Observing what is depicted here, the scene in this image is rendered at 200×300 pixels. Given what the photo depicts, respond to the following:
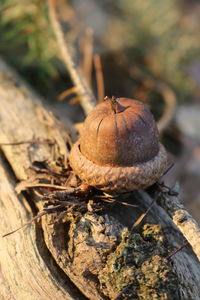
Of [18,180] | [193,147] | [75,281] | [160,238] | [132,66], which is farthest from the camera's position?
[132,66]

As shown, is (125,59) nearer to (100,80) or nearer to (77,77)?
(100,80)

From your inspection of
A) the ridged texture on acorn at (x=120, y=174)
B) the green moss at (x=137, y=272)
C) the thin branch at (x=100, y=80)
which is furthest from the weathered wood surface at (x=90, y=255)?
the thin branch at (x=100, y=80)

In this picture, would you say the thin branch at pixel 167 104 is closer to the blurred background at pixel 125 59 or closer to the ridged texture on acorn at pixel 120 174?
the blurred background at pixel 125 59

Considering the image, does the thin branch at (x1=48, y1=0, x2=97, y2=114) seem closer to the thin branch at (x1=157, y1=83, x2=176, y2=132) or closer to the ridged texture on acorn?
the ridged texture on acorn

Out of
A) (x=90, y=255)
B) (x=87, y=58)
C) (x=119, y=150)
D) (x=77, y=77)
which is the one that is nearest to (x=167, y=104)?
(x=87, y=58)

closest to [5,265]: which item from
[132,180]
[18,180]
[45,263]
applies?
[45,263]

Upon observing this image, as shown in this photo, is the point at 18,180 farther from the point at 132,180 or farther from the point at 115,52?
the point at 115,52

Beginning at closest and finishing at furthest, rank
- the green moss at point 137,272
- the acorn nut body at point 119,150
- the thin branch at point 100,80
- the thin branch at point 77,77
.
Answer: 1. the green moss at point 137,272
2. the acorn nut body at point 119,150
3. the thin branch at point 77,77
4. the thin branch at point 100,80

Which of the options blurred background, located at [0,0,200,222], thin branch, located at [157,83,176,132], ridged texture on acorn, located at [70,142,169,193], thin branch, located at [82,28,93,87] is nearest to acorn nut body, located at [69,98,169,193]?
ridged texture on acorn, located at [70,142,169,193]
